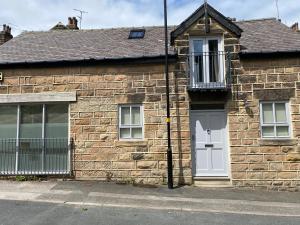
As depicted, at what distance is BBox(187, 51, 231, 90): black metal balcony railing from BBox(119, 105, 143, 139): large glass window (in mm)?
1948

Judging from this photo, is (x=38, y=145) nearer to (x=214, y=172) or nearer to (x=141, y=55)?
(x=141, y=55)

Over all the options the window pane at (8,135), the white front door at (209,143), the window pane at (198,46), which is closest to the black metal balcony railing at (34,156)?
the window pane at (8,135)

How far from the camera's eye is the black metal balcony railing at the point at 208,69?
10.5 meters

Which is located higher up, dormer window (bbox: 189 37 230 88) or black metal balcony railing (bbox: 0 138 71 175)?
dormer window (bbox: 189 37 230 88)

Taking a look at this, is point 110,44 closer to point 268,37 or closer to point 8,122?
point 8,122

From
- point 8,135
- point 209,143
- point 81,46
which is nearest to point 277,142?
point 209,143

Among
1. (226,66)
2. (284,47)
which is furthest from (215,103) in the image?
(284,47)

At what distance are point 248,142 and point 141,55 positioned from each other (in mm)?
4429

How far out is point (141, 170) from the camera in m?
10.4

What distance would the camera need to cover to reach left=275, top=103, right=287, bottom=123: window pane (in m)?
10.3

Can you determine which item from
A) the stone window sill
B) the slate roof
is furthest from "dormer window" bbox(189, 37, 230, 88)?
the stone window sill

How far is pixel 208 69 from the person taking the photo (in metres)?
10.7

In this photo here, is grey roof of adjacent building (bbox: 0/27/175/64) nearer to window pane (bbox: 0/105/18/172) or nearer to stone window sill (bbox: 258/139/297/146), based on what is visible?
window pane (bbox: 0/105/18/172)

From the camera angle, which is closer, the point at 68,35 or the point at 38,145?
the point at 38,145
